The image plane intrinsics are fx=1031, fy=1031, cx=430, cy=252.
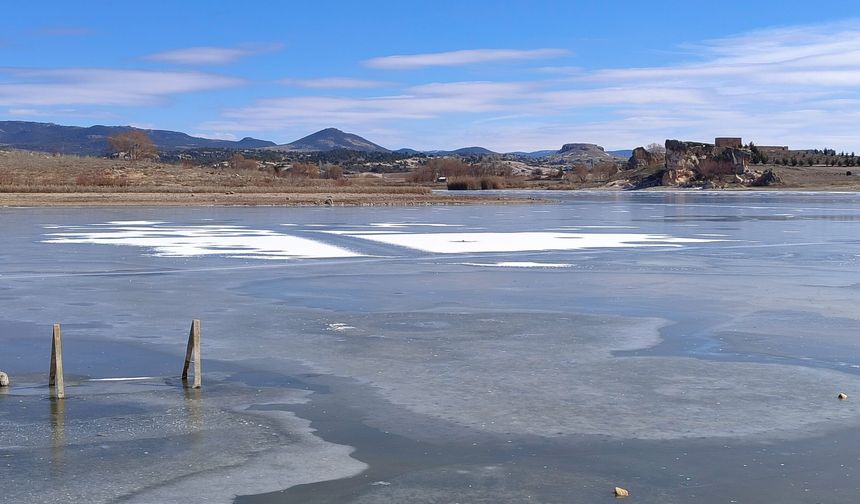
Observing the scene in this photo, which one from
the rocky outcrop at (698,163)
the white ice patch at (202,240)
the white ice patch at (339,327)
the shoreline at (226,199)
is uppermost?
the rocky outcrop at (698,163)

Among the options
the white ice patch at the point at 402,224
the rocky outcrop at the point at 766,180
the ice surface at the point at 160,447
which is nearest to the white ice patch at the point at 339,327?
the ice surface at the point at 160,447

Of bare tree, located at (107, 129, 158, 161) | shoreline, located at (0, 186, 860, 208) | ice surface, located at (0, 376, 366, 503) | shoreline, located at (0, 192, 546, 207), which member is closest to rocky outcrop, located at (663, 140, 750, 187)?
shoreline, located at (0, 186, 860, 208)

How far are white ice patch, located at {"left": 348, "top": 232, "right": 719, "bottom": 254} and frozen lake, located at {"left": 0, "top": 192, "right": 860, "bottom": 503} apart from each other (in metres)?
3.17

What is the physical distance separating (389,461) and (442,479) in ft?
1.75

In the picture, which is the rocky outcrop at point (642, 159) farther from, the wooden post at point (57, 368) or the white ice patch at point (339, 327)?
the wooden post at point (57, 368)

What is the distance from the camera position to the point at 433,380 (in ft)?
30.5

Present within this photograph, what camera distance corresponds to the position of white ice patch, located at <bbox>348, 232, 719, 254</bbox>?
23656 mm

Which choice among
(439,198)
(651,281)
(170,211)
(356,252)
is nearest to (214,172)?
(439,198)

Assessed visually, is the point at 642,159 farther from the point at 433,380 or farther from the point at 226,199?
the point at 433,380

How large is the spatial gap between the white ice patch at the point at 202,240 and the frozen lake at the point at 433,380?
1.51 metres

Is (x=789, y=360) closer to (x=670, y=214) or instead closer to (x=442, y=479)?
(x=442, y=479)

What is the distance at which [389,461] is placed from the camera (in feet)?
22.4

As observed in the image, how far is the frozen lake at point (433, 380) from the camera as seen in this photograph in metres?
6.48

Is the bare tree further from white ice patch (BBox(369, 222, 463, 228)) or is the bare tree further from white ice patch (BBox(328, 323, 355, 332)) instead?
white ice patch (BBox(328, 323, 355, 332))
